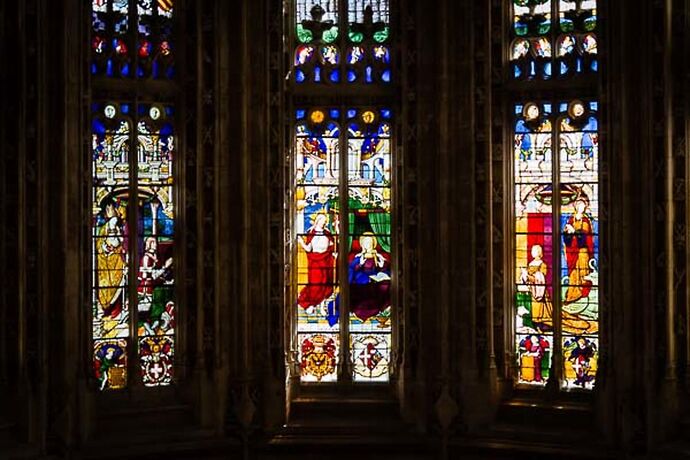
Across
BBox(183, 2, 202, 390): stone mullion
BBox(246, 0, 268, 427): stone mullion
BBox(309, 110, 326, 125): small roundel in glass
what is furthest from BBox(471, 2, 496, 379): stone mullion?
BBox(183, 2, 202, 390): stone mullion

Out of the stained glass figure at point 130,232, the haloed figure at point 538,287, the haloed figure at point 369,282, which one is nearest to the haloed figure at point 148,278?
the stained glass figure at point 130,232

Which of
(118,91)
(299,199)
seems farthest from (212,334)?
(118,91)

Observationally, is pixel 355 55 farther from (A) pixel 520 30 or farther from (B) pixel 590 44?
(B) pixel 590 44

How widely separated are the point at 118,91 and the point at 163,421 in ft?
11.8

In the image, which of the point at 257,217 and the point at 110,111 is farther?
the point at 257,217

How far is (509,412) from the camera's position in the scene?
1413cm

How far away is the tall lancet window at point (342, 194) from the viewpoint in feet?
47.8

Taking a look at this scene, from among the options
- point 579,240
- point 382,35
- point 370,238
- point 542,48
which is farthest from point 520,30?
point 370,238

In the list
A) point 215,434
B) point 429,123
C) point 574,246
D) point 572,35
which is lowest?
point 215,434

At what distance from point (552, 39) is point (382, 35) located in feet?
6.28

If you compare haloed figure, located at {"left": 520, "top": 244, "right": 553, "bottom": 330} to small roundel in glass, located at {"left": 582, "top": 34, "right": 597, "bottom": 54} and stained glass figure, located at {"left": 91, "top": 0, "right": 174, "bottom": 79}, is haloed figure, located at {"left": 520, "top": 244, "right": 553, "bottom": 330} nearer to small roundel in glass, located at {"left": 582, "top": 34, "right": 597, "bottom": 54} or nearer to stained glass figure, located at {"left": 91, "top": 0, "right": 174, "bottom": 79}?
small roundel in glass, located at {"left": 582, "top": 34, "right": 597, "bottom": 54}

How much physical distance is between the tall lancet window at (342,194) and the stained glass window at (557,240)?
1479 mm

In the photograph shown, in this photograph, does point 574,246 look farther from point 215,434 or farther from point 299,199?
point 215,434

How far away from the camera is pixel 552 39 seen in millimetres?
14312
